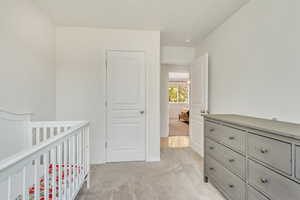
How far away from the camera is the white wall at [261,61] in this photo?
1.65 metres

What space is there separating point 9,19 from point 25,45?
342mm

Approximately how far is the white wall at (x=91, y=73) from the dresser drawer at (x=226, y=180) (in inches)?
48.5

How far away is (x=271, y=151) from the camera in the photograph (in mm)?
1289

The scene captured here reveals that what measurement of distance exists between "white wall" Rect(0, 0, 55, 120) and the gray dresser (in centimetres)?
236

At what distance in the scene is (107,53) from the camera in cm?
316

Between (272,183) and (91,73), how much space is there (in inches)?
116

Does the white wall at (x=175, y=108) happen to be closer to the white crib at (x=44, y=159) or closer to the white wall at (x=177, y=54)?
the white wall at (x=177, y=54)

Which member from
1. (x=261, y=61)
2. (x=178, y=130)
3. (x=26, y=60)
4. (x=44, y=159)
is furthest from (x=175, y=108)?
(x=44, y=159)

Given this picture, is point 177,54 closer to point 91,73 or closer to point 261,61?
point 91,73

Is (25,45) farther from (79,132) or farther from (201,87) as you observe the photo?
(201,87)

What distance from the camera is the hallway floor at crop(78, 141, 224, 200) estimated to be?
2.07m

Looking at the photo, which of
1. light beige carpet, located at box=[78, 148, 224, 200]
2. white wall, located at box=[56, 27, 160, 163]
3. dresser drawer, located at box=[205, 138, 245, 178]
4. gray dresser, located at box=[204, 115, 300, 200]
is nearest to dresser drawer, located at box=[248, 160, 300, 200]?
gray dresser, located at box=[204, 115, 300, 200]

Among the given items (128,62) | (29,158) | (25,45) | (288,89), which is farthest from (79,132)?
(288,89)

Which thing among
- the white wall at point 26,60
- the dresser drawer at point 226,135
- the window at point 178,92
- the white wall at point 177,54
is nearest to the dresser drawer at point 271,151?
the dresser drawer at point 226,135
